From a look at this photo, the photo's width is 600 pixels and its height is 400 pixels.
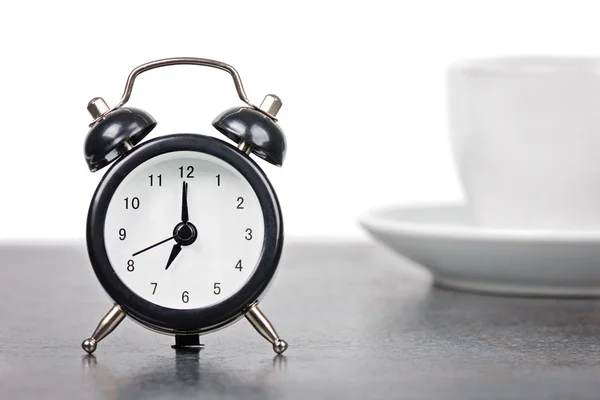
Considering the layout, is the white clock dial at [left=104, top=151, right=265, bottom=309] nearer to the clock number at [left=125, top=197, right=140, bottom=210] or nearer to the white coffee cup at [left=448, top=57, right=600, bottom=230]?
the clock number at [left=125, top=197, right=140, bottom=210]

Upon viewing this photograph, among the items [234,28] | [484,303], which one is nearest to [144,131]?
[484,303]

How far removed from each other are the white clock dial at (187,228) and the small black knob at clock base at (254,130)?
3 centimetres

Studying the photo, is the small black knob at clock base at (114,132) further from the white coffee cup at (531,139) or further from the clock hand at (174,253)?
the white coffee cup at (531,139)

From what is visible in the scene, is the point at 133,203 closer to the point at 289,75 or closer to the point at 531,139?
the point at 531,139

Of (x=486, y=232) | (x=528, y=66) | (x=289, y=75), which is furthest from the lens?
(x=289, y=75)

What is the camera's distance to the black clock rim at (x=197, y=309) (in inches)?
36.3

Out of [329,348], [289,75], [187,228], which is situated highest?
[289,75]

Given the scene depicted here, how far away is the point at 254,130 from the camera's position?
0.94 meters

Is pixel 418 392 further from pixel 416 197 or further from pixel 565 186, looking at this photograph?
pixel 416 197

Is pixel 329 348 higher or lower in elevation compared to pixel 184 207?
lower

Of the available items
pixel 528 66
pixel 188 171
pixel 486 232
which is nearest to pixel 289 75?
pixel 528 66

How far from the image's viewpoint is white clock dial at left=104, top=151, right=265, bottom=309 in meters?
0.94

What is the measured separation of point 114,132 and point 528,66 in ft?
2.23

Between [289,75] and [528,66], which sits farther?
[289,75]
